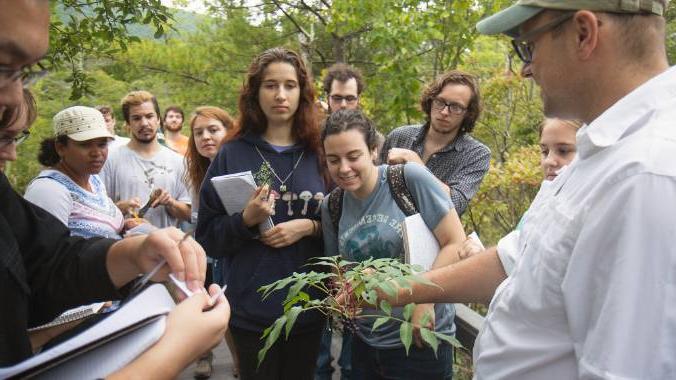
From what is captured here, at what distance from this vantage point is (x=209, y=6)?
1360 cm

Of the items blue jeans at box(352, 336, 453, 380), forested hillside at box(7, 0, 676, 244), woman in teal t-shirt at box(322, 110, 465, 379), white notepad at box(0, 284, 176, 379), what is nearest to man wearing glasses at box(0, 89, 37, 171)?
forested hillside at box(7, 0, 676, 244)

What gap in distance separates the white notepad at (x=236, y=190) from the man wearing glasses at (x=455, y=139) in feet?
4.20

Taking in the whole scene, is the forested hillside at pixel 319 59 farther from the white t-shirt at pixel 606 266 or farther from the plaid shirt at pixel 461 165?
the plaid shirt at pixel 461 165

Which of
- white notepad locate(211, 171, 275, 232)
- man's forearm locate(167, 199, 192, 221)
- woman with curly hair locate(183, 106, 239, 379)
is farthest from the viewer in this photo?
man's forearm locate(167, 199, 192, 221)

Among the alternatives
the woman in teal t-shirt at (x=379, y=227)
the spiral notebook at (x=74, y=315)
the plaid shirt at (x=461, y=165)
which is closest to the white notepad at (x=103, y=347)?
the woman in teal t-shirt at (x=379, y=227)

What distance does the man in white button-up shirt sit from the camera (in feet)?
3.68

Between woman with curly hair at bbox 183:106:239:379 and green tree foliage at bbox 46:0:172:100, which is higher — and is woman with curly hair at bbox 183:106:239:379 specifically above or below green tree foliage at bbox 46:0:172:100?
below

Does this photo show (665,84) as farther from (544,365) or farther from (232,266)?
(232,266)

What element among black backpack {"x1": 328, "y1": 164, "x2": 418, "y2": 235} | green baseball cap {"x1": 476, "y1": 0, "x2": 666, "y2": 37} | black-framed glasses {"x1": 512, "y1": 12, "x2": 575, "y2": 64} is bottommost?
black backpack {"x1": 328, "y1": 164, "x2": 418, "y2": 235}

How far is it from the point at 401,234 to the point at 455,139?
1.46m

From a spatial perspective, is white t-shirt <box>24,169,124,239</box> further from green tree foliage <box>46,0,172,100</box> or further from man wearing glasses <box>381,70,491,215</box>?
man wearing glasses <box>381,70,491,215</box>

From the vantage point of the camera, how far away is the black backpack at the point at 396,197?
2686mm

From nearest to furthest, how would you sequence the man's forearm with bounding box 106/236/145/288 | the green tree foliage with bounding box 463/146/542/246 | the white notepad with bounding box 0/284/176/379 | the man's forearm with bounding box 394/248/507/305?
1. the white notepad with bounding box 0/284/176/379
2. the man's forearm with bounding box 106/236/145/288
3. the man's forearm with bounding box 394/248/507/305
4. the green tree foliage with bounding box 463/146/542/246

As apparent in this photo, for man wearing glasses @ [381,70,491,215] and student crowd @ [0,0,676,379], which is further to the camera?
man wearing glasses @ [381,70,491,215]
